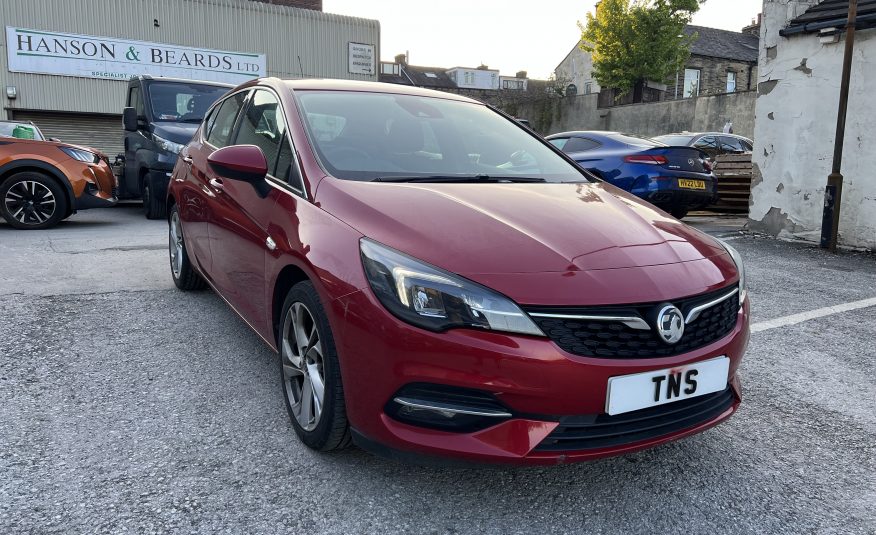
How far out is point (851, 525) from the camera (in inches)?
82.8

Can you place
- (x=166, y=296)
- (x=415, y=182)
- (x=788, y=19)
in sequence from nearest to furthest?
(x=415, y=182), (x=166, y=296), (x=788, y=19)

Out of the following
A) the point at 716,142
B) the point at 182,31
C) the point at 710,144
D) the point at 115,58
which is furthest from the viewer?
the point at 182,31

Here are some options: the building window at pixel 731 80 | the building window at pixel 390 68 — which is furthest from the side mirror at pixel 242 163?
the building window at pixel 390 68

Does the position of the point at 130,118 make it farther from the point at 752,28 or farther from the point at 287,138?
the point at 752,28

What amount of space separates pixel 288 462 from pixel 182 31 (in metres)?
19.4

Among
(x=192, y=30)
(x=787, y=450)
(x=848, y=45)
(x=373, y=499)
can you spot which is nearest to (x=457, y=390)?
(x=373, y=499)

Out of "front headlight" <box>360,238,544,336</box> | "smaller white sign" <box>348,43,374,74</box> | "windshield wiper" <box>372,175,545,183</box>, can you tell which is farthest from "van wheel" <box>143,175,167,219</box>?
"smaller white sign" <box>348,43,374,74</box>

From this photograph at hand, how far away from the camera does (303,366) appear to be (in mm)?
2463

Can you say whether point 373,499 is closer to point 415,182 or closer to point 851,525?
point 415,182

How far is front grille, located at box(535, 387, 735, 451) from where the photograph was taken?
1.93 m

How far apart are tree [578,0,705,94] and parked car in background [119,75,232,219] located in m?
24.3

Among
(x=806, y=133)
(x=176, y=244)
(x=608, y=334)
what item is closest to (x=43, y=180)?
(x=176, y=244)

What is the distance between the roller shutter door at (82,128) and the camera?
59.4 ft

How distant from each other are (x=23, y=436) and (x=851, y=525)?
2960 millimetres
